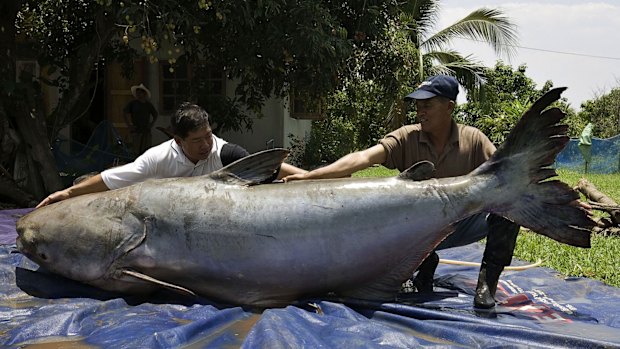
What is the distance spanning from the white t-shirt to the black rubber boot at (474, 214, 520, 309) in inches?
68.2

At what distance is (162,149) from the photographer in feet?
13.4

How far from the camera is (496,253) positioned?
3.48m

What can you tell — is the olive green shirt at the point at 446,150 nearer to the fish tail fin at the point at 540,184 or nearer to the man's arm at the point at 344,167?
the man's arm at the point at 344,167

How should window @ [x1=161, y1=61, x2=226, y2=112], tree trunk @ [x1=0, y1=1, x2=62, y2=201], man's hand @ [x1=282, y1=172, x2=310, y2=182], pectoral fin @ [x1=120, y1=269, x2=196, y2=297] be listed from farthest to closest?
window @ [x1=161, y1=61, x2=226, y2=112]
tree trunk @ [x1=0, y1=1, x2=62, y2=201]
man's hand @ [x1=282, y1=172, x2=310, y2=182]
pectoral fin @ [x1=120, y1=269, x2=196, y2=297]

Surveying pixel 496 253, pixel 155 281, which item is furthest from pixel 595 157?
pixel 155 281

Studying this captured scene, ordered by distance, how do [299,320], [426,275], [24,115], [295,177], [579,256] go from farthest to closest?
[24,115] < [579,256] < [426,275] < [295,177] < [299,320]

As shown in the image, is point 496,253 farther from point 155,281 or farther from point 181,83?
point 181,83

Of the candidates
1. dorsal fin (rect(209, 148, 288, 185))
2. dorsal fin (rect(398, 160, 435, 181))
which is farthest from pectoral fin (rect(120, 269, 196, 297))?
dorsal fin (rect(398, 160, 435, 181))

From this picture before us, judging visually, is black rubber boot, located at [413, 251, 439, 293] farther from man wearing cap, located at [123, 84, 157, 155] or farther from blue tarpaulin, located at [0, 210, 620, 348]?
man wearing cap, located at [123, 84, 157, 155]

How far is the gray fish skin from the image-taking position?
10.3ft

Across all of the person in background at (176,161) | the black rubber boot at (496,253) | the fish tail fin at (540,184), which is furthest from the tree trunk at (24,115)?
the fish tail fin at (540,184)

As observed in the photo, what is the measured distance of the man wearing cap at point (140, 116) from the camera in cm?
1113

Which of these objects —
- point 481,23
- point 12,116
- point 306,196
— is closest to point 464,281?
point 306,196

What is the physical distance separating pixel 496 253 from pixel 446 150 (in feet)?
2.33
